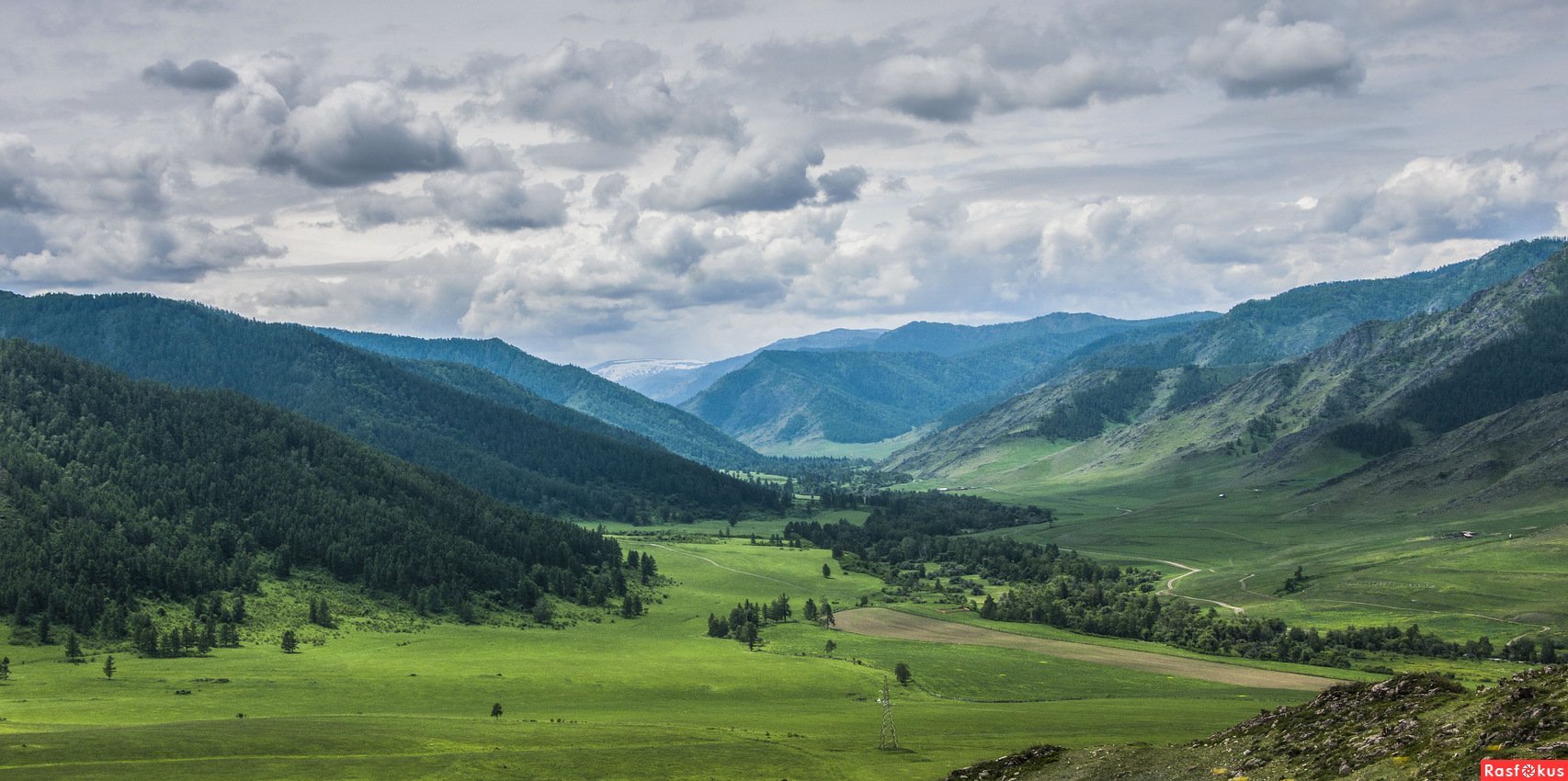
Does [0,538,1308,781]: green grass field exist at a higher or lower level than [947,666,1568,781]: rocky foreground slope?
lower

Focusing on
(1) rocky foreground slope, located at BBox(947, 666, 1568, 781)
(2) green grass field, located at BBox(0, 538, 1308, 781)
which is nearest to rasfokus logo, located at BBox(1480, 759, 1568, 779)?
(1) rocky foreground slope, located at BBox(947, 666, 1568, 781)

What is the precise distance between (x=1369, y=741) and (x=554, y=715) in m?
108

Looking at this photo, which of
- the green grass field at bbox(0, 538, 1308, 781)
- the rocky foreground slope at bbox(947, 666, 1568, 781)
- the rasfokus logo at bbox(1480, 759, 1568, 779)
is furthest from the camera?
the green grass field at bbox(0, 538, 1308, 781)

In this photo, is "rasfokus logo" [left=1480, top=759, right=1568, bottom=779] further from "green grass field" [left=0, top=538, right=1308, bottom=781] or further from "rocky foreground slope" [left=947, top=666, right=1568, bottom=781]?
"green grass field" [left=0, top=538, right=1308, bottom=781]

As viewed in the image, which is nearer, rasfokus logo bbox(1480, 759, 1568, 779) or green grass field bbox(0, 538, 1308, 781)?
rasfokus logo bbox(1480, 759, 1568, 779)

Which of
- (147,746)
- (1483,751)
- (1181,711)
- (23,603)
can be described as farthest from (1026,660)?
(23,603)

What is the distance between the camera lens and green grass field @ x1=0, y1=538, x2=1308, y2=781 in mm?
100750

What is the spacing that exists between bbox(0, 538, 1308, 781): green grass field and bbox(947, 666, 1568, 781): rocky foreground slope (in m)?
36.5

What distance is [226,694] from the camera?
14862cm

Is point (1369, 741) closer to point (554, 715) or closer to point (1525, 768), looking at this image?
point (1525, 768)

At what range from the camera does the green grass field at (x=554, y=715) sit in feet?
331

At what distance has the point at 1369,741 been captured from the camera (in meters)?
56.1

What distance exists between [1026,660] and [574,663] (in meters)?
79.5

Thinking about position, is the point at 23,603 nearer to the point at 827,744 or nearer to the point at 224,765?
the point at 224,765
